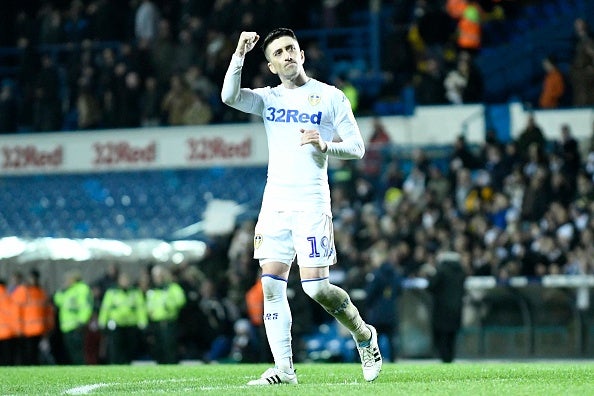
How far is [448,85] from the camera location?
920 inches

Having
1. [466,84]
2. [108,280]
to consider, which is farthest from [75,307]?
[466,84]

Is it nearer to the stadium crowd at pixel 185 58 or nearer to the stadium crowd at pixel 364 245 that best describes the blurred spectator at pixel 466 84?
the stadium crowd at pixel 185 58

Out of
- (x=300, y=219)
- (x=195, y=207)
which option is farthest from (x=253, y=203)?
(x=300, y=219)

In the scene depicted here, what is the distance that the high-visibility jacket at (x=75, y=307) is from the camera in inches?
781

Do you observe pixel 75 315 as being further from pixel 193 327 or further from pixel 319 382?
pixel 319 382

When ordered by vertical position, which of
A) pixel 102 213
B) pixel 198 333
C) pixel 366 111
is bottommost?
pixel 198 333

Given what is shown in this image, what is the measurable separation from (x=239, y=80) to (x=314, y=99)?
1.72 feet

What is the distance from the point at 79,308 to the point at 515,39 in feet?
31.6

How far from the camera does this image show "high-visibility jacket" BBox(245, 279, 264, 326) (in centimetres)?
1909

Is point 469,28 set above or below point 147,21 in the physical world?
below

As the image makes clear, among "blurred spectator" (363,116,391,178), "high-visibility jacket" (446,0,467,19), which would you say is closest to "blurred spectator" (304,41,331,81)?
"blurred spectator" (363,116,391,178)

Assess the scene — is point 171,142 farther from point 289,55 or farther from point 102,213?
point 289,55

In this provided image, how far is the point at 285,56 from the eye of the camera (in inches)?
351

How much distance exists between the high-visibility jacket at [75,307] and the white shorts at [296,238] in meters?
11.3
